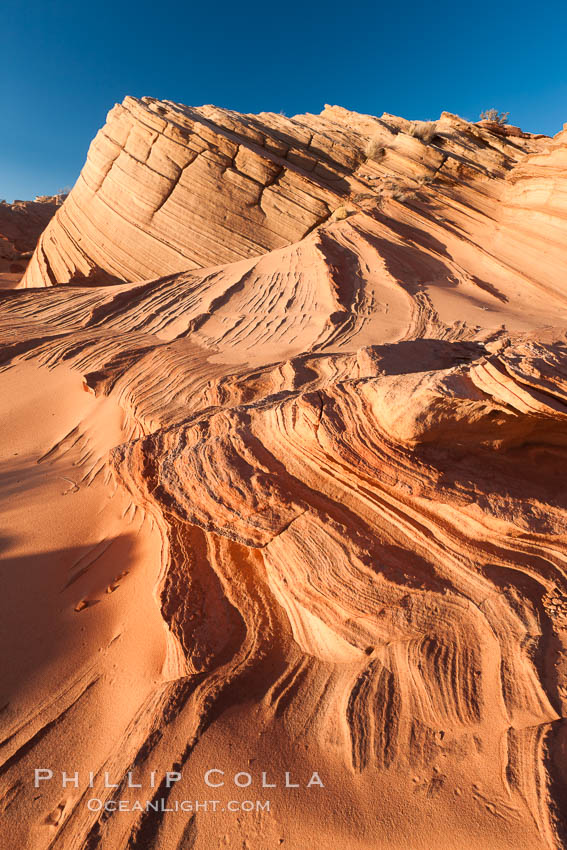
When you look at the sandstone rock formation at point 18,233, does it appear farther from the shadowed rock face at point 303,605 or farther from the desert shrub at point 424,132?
the desert shrub at point 424,132

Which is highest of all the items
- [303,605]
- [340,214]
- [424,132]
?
[424,132]

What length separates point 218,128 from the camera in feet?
49.7

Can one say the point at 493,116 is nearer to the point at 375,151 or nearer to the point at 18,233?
the point at 375,151

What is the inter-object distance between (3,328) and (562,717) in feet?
37.0

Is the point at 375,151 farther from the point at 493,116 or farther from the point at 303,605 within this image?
the point at 303,605

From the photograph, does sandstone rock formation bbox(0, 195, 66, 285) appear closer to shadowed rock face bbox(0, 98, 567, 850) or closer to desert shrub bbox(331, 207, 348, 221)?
desert shrub bbox(331, 207, 348, 221)

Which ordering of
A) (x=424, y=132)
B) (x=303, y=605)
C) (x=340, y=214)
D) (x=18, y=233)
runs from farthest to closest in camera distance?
(x=18, y=233), (x=424, y=132), (x=340, y=214), (x=303, y=605)

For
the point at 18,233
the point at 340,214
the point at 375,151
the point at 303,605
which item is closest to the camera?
the point at 303,605

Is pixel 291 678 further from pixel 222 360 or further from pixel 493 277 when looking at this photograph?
pixel 493 277

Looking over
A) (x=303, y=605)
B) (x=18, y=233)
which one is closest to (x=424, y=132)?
(x=303, y=605)

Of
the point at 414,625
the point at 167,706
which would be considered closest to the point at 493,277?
the point at 414,625

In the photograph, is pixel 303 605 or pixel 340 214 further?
pixel 340 214

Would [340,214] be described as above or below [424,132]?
below

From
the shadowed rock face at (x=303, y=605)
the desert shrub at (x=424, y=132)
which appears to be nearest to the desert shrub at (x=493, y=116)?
the desert shrub at (x=424, y=132)
